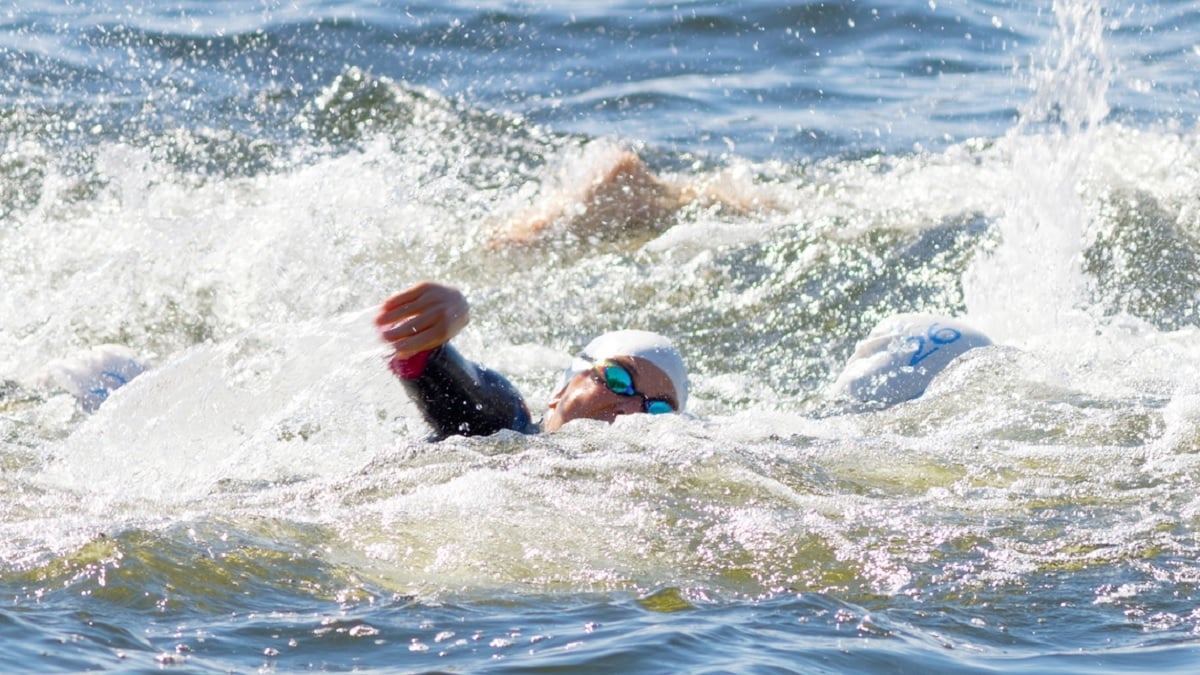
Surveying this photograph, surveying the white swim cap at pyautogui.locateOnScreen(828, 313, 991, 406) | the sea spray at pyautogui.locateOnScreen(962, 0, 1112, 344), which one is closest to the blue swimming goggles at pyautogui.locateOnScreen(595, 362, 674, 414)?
the white swim cap at pyautogui.locateOnScreen(828, 313, 991, 406)

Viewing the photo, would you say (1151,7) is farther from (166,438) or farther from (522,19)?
(166,438)

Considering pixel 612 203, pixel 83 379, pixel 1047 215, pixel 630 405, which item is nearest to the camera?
pixel 630 405

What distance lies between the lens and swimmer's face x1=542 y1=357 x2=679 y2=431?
6.25 meters

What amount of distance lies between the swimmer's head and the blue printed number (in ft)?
4.65

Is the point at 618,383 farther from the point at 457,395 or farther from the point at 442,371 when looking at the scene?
the point at 442,371

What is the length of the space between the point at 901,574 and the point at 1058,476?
4.67 feet

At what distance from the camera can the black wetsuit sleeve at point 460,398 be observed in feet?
18.6

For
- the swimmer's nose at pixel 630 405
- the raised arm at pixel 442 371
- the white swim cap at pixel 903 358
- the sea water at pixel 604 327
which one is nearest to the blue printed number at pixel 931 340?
the white swim cap at pixel 903 358

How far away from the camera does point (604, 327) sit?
9031mm

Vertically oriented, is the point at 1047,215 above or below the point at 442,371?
above

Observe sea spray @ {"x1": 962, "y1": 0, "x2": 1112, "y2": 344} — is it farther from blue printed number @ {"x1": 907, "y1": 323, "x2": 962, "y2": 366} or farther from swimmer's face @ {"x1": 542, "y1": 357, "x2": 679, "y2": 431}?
swimmer's face @ {"x1": 542, "y1": 357, "x2": 679, "y2": 431}

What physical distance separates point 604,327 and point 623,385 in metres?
2.76

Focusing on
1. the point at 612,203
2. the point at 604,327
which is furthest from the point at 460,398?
the point at 612,203

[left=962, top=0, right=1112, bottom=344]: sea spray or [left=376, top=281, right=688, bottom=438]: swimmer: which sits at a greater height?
[left=962, top=0, right=1112, bottom=344]: sea spray
